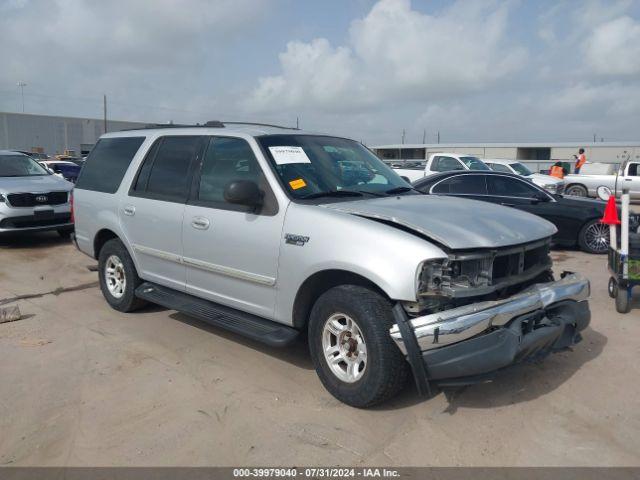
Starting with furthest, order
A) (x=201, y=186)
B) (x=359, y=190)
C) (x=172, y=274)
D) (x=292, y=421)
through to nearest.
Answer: (x=172, y=274), (x=201, y=186), (x=359, y=190), (x=292, y=421)

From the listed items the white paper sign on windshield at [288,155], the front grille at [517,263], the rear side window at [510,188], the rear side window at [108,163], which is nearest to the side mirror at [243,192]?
the white paper sign on windshield at [288,155]

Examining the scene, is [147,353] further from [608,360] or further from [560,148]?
[560,148]

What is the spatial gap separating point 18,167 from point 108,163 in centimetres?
635

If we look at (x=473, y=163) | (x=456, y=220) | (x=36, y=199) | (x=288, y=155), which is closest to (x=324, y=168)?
(x=288, y=155)

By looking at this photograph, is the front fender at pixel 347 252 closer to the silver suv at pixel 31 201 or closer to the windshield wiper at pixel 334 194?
the windshield wiper at pixel 334 194

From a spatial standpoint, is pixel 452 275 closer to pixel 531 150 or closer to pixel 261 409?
pixel 261 409

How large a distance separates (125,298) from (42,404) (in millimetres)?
2001

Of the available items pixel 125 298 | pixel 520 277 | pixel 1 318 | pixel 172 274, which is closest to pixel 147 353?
pixel 172 274

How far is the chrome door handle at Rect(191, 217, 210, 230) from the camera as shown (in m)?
4.47

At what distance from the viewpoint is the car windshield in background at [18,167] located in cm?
1065

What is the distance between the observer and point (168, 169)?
507 centimetres

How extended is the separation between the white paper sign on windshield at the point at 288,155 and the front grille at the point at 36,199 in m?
7.30

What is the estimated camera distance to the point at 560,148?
4838cm

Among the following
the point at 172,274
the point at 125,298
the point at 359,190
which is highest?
the point at 359,190
